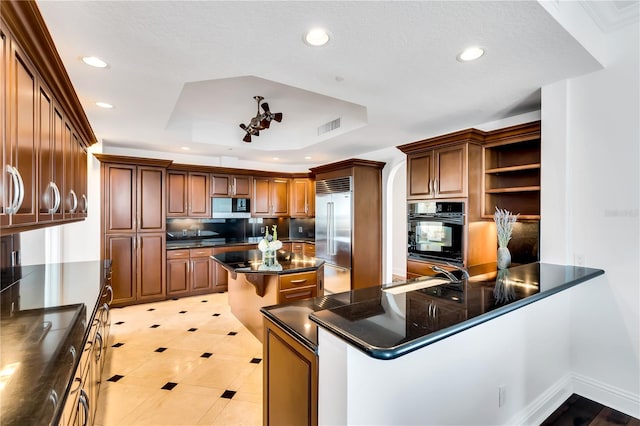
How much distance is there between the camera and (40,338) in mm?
1448

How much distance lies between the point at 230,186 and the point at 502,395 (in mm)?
5117

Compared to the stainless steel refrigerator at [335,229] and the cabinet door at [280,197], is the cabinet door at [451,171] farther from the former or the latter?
the cabinet door at [280,197]

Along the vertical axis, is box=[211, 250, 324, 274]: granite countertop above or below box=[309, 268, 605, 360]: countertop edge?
below

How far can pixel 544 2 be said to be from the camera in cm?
165

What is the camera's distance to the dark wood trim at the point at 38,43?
1266 mm

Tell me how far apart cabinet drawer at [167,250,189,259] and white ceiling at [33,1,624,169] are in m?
2.13

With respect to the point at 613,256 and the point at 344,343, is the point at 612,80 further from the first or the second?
the point at 344,343

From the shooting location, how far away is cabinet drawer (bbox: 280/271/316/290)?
3150mm

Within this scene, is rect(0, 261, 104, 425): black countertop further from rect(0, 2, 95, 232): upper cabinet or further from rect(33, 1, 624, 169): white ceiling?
rect(33, 1, 624, 169): white ceiling

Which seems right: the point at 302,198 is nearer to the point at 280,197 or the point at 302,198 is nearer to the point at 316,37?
the point at 280,197

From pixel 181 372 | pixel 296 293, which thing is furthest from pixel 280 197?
pixel 181 372

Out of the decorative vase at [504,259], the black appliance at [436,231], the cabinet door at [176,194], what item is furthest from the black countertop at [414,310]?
the cabinet door at [176,194]

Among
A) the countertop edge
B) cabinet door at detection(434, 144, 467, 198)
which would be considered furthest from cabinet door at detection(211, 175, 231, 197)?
the countertop edge

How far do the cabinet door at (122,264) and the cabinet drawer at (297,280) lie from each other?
9.71 feet
